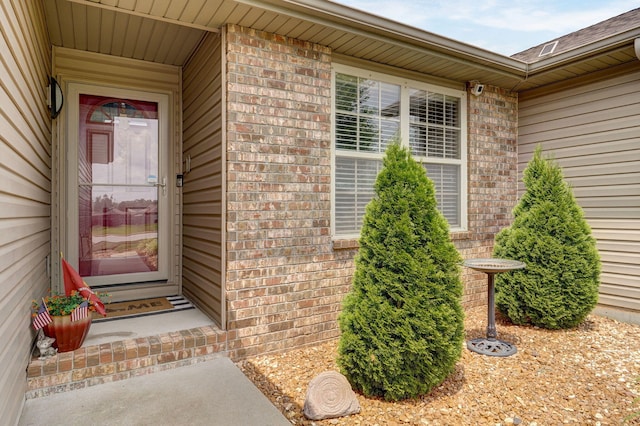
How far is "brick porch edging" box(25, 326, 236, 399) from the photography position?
7.99ft

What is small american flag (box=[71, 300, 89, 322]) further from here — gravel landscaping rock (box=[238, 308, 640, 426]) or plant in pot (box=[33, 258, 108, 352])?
gravel landscaping rock (box=[238, 308, 640, 426])

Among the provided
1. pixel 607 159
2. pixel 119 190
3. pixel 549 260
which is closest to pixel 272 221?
pixel 119 190

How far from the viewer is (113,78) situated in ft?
12.8

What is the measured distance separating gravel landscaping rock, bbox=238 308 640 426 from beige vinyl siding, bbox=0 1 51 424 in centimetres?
138

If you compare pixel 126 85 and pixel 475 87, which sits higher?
pixel 475 87

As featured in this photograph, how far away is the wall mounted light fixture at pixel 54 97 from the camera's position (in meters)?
3.47

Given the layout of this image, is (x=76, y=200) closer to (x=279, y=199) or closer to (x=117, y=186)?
(x=117, y=186)

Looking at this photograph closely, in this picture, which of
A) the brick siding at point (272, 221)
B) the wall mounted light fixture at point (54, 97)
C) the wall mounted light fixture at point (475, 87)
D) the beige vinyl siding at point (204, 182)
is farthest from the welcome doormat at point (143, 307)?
the wall mounted light fixture at point (475, 87)

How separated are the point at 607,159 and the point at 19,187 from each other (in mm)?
5155

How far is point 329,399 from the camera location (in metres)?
2.23

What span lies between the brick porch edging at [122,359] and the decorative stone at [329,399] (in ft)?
3.39

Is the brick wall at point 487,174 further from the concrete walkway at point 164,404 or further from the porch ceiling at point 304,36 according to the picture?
the concrete walkway at point 164,404

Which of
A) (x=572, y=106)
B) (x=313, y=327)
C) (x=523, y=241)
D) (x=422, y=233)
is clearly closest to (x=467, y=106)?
(x=572, y=106)

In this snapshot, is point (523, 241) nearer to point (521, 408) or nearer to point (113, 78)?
point (521, 408)
